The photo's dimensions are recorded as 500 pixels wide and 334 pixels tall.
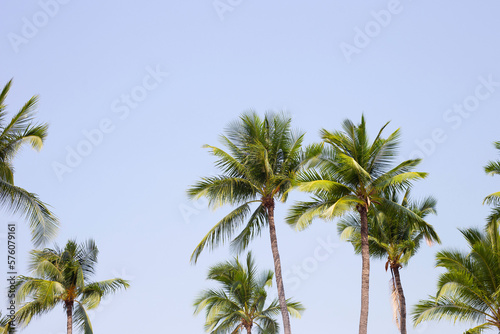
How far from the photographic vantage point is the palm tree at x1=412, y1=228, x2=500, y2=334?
2081 cm

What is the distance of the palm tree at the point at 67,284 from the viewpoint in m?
25.7

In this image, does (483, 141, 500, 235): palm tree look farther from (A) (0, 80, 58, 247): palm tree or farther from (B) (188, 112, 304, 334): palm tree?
(A) (0, 80, 58, 247): palm tree

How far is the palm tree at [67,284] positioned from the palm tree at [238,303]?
449 cm

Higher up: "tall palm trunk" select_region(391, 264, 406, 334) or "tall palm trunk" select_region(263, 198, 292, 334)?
"tall palm trunk" select_region(263, 198, 292, 334)

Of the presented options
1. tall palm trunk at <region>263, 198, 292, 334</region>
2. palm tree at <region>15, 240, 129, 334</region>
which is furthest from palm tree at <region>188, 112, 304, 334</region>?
palm tree at <region>15, 240, 129, 334</region>

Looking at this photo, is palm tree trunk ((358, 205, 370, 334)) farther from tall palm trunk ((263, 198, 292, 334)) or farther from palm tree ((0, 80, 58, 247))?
palm tree ((0, 80, 58, 247))

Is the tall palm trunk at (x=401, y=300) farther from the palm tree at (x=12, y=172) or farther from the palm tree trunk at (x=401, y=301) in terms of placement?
the palm tree at (x=12, y=172)

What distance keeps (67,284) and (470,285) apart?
58.7ft

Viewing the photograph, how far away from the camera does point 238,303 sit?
30.2 m

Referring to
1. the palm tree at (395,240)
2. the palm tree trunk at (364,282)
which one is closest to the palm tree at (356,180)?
the palm tree trunk at (364,282)

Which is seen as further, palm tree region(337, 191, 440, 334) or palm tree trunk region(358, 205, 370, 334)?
palm tree region(337, 191, 440, 334)

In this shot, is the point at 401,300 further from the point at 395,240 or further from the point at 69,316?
the point at 69,316

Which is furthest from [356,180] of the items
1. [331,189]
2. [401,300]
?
[401,300]

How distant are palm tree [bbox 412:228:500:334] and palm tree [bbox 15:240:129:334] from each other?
14955 mm
